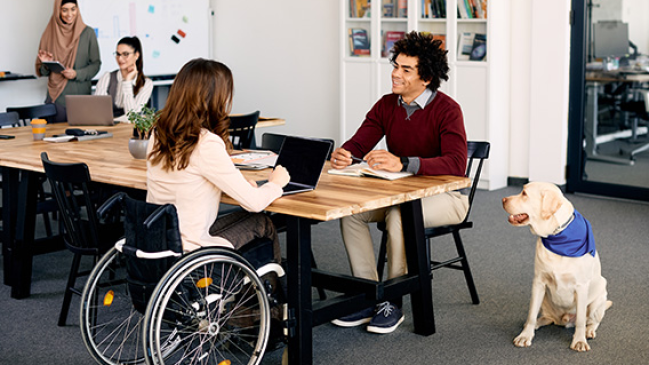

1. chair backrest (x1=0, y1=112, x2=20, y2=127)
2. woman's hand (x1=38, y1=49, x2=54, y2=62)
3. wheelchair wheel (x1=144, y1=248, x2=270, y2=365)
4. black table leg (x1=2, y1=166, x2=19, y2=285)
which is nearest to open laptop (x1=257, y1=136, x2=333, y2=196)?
wheelchair wheel (x1=144, y1=248, x2=270, y2=365)

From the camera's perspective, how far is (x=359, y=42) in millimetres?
6906

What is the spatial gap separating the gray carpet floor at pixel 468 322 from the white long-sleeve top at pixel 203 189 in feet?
2.24

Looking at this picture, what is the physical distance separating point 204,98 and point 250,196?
1.20ft

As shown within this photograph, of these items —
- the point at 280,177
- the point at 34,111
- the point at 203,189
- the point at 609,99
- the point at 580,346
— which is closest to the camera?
the point at 203,189

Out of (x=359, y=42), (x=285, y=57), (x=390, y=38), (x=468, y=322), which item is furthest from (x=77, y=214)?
(x=285, y=57)

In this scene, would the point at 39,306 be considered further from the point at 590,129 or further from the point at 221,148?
the point at 590,129

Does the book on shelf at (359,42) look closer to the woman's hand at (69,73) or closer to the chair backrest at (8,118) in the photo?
the woman's hand at (69,73)

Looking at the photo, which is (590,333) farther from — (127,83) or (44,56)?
(44,56)

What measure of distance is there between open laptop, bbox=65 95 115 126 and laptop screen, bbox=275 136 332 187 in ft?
6.83

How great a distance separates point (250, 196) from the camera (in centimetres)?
273

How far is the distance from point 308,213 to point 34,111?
308cm

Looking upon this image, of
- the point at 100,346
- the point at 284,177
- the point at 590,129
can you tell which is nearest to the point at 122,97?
the point at 100,346

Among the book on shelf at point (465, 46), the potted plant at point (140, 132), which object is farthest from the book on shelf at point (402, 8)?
the potted plant at point (140, 132)

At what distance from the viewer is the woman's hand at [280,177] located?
289 cm
